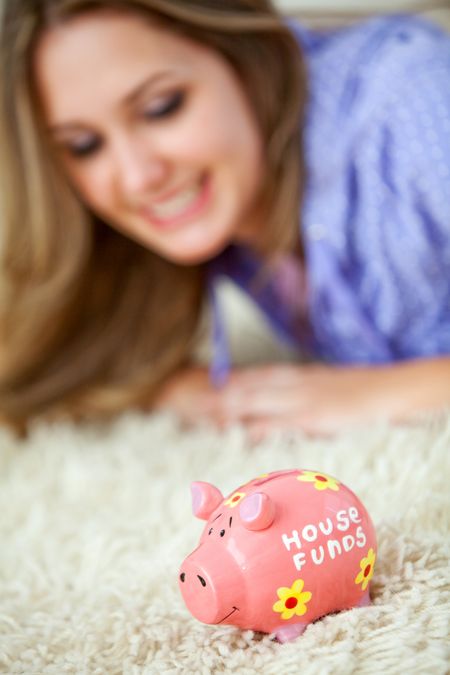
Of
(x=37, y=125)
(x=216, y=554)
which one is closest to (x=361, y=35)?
(x=37, y=125)

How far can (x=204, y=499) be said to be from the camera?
49 cm

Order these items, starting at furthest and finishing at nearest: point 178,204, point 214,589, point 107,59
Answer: point 178,204 → point 107,59 → point 214,589

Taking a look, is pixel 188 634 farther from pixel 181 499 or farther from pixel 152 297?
pixel 152 297

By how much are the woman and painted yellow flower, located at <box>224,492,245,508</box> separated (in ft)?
1.43

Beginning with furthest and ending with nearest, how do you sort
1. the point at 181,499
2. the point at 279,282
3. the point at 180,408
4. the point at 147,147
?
the point at 279,282 < the point at 180,408 < the point at 147,147 < the point at 181,499

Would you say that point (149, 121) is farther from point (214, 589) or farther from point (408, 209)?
point (214, 589)

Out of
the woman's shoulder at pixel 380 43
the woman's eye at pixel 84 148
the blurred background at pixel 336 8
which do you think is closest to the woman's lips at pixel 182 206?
the woman's eye at pixel 84 148

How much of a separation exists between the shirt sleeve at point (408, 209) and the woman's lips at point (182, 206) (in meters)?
0.20

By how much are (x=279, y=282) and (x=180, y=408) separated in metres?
0.28

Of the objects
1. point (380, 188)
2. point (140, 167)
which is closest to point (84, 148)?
point (140, 167)

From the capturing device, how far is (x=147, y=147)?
3.13ft

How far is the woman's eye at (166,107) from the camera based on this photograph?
939 millimetres

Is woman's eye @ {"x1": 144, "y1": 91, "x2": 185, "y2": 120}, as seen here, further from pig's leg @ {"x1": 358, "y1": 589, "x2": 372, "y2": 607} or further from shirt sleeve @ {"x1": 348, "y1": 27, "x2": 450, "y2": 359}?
pig's leg @ {"x1": 358, "y1": 589, "x2": 372, "y2": 607}

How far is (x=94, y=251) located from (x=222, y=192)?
11.4 inches
